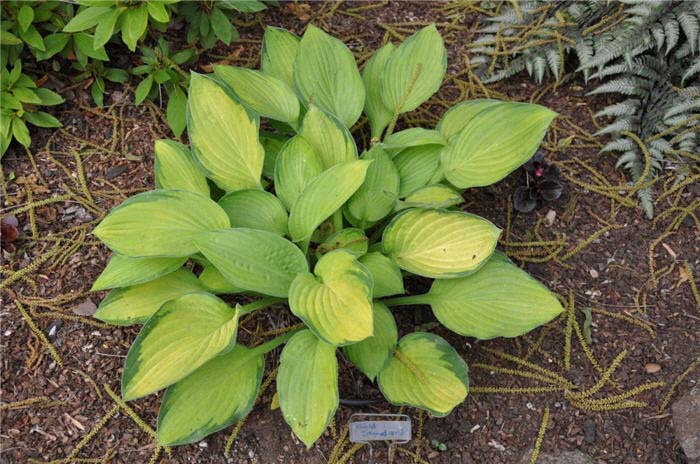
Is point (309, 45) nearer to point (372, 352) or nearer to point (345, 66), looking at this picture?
point (345, 66)

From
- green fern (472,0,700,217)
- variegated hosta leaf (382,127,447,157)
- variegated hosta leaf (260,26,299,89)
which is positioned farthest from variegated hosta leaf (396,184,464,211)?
green fern (472,0,700,217)

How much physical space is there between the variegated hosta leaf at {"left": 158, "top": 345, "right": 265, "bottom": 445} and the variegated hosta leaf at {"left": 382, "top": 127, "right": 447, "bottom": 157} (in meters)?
0.77

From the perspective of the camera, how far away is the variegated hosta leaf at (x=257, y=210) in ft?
5.96

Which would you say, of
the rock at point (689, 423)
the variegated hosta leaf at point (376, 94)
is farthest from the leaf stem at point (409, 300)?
the rock at point (689, 423)

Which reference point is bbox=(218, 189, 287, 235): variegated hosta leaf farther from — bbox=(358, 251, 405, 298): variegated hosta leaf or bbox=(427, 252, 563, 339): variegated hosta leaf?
bbox=(427, 252, 563, 339): variegated hosta leaf

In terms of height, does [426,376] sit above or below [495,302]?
below

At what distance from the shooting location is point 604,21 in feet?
7.77

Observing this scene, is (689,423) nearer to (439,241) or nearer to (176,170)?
(439,241)

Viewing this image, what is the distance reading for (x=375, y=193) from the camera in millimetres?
1867

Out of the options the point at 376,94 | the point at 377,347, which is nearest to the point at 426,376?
the point at 377,347

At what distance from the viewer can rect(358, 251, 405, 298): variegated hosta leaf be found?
5.68 ft

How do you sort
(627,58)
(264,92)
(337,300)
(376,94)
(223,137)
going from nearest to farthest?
(337,300)
(223,137)
(264,92)
(376,94)
(627,58)

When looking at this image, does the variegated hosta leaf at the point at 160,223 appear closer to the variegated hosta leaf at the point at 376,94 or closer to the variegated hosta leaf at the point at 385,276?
the variegated hosta leaf at the point at 385,276

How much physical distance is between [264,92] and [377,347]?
87 cm
